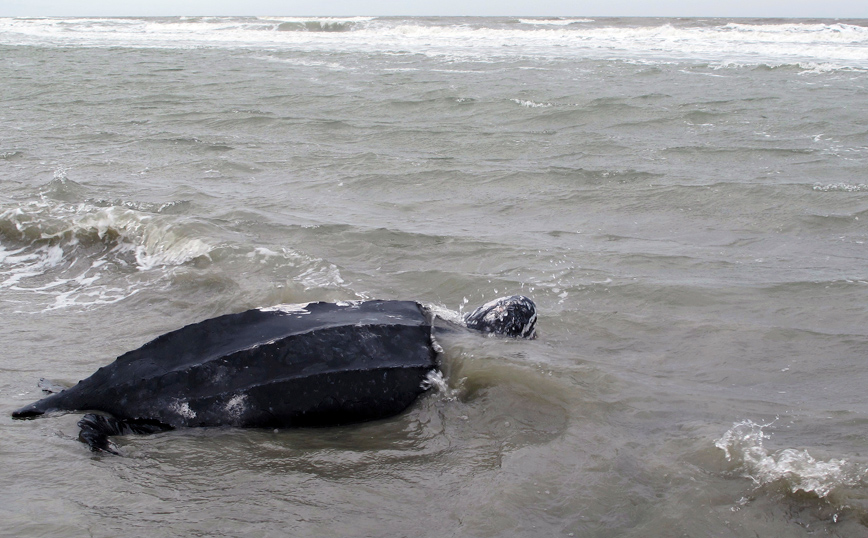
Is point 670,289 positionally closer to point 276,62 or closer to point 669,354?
point 669,354

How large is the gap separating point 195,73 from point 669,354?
51.2 ft

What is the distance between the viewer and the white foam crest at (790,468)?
8.15 feet

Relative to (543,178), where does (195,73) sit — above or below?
above

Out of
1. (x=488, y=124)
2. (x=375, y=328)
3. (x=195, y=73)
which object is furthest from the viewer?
(x=195, y=73)

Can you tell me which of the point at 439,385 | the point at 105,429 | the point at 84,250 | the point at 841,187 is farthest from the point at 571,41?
the point at 105,429

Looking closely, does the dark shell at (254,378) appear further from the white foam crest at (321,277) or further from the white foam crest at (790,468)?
the white foam crest at (321,277)

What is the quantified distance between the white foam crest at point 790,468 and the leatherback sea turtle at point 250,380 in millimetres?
1337

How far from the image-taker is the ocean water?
8.13ft

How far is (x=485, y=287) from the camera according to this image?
186 inches

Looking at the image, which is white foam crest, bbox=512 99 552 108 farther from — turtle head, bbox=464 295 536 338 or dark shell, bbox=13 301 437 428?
dark shell, bbox=13 301 437 428

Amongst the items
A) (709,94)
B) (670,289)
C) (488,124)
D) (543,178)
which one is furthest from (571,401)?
(709,94)

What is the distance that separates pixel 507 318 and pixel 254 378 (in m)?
1.45

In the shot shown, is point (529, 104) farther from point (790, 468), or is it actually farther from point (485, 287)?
point (790, 468)

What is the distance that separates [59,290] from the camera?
→ 15.7 feet
